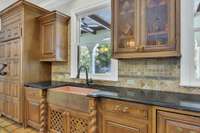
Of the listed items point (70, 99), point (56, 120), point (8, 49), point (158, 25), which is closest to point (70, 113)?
point (70, 99)

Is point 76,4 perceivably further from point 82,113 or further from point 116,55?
point 82,113

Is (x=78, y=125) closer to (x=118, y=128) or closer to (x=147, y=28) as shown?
(x=118, y=128)

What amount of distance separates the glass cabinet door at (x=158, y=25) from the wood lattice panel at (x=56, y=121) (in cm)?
163

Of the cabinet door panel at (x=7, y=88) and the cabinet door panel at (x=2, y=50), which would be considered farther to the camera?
the cabinet door panel at (x=2, y=50)

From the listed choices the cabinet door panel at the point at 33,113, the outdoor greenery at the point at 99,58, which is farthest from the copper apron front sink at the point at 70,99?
the outdoor greenery at the point at 99,58

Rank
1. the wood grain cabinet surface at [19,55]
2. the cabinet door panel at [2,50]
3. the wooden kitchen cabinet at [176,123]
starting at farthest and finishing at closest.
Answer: the cabinet door panel at [2,50], the wood grain cabinet surface at [19,55], the wooden kitchen cabinet at [176,123]

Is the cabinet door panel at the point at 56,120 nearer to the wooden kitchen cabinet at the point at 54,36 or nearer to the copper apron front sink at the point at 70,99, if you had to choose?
the copper apron front sink at the point at 70,99

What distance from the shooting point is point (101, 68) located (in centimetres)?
304

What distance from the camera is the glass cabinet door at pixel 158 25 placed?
6.08 feet

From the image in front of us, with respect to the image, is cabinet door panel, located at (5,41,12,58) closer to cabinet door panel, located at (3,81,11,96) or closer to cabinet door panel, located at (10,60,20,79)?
cabinet door panel, located at (10,60,20,79)

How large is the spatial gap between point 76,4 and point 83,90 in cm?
171

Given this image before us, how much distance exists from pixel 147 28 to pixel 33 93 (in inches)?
85.9

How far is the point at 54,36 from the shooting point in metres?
3.21

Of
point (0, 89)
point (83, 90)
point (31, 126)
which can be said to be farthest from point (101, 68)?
point (0, 89)
